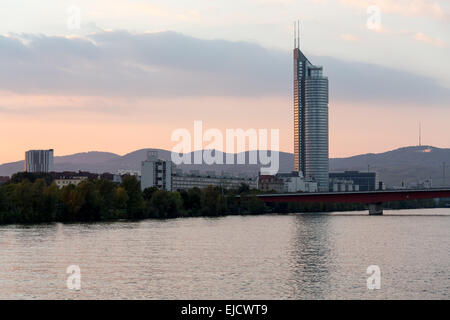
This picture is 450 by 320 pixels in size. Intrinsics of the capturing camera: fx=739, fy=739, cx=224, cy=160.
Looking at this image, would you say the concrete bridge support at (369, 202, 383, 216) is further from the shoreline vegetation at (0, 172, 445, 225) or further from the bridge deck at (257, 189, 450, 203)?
the shoreline vegetation at (0, 172, 445, 225)

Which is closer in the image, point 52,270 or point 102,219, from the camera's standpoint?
point 52,270

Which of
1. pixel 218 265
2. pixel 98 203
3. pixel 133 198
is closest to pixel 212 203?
pixel 133 198

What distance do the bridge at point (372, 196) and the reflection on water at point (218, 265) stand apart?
7366 centimetres

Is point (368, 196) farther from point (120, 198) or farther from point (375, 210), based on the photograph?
point (120, 198)

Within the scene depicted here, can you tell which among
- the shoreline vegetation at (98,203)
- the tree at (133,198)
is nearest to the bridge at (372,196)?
the shoreline vegetation at (98,203)

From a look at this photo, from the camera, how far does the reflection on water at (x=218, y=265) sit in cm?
4094

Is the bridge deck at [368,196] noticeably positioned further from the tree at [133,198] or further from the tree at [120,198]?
the tree at [120,198]

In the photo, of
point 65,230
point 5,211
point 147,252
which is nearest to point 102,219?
point 5,211

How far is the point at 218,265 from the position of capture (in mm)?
52562
